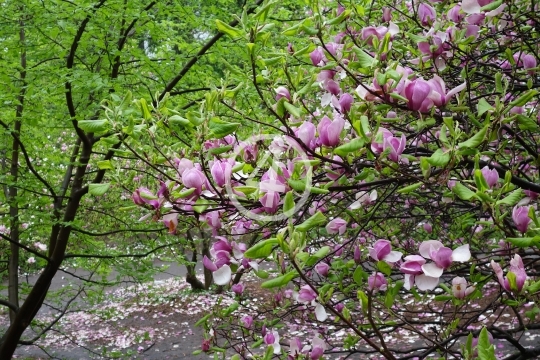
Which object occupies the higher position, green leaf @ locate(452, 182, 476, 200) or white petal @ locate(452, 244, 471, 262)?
green leaf @ locate(452, 182, 476, 200)

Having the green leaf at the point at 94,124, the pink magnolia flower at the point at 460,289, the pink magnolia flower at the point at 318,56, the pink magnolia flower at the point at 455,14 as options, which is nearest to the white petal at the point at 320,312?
the pink magnolia flower at the point at 460,289

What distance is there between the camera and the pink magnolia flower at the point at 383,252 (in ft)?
5.06

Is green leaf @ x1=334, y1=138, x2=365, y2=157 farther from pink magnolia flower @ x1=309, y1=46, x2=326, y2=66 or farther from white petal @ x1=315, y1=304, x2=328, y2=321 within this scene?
pink magnolia flower @ x1=309, y1=46, x2=326, y2=66

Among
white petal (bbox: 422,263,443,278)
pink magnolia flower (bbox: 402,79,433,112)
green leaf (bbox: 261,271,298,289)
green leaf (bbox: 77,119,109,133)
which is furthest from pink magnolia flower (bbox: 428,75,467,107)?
green leaf (bbox: 77,119,109,133)

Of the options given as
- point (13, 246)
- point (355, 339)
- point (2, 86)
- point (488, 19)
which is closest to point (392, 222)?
point (355, 339)

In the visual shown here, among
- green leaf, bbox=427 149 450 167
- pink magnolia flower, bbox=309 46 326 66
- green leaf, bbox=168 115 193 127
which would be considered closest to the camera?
green leaf, bbox=427 149 450 167

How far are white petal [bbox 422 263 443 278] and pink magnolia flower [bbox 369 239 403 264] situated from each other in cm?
18

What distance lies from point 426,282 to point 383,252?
0.67 feet

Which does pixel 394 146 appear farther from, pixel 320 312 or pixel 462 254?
pixel 320 312

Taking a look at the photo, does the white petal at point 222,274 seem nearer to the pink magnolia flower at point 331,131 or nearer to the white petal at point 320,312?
the white petal at point 320,312

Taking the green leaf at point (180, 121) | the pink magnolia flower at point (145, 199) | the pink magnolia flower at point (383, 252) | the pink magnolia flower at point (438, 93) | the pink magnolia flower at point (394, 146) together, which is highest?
the green leaf at point (180, 121)

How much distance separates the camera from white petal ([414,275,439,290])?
4.47 feet

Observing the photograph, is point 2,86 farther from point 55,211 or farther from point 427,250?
point 427,250

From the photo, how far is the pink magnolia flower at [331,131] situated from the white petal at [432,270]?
1.33ft
